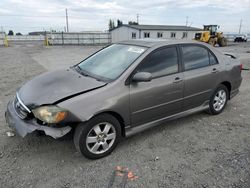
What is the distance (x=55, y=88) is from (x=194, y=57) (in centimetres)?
246

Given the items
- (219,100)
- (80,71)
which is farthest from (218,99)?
(80,71)

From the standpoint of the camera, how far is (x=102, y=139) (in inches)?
108

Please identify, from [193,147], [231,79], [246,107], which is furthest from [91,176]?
[246,107]

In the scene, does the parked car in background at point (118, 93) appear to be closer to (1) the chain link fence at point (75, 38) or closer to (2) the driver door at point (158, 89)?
(2) the driver door at point (158, 89)

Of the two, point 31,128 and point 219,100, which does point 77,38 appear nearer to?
point 219,100

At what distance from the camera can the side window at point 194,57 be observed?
353 centimetres

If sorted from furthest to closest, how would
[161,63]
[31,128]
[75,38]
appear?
[75,38] < [161,63] < [31,128]

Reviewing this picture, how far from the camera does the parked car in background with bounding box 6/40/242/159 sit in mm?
2514

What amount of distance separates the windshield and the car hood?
0.22 metres

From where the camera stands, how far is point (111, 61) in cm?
331

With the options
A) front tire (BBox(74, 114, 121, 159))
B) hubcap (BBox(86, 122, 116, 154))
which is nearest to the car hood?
front tire (BBox(74, 114, 121, 159))

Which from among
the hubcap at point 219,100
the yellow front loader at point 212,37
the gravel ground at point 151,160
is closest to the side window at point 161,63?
the gravel ground at point 151,160

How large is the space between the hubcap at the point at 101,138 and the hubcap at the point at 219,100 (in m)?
2.41

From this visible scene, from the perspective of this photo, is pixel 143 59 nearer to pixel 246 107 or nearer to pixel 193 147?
pixel 193 147
